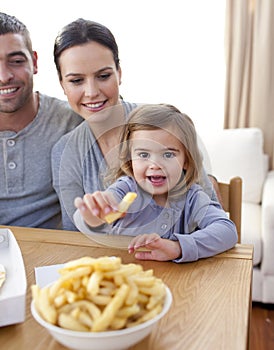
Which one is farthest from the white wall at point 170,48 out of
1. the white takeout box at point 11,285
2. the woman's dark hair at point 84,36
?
the white takeout box at point 11,285

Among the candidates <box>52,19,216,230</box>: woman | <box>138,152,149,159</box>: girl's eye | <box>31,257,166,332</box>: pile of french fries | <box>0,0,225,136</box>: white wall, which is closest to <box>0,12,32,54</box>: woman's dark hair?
<box>52,19,216,230</box>: woman

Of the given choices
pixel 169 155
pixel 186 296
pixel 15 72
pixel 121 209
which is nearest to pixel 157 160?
pixel 169 155

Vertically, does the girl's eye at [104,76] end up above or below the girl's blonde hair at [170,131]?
above

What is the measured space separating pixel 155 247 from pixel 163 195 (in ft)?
0.39

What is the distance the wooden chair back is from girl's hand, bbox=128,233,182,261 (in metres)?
0.42

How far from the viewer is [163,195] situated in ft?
3.83

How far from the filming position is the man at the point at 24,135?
1443 millimetres

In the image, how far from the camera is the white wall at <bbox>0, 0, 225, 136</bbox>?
9.69 ft

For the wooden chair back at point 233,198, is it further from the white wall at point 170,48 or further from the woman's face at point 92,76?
the white wall at point 170,48

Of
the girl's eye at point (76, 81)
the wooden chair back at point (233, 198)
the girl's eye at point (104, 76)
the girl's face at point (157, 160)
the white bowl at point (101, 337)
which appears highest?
the girl's eye at point (104, 76)

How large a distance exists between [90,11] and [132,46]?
296 millimetres

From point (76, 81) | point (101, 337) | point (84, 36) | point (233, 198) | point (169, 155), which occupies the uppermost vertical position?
point (84, 36)

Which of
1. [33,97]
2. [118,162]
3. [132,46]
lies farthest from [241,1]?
[118,162]

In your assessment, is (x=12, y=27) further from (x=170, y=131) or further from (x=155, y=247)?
(x=155, y=247)
